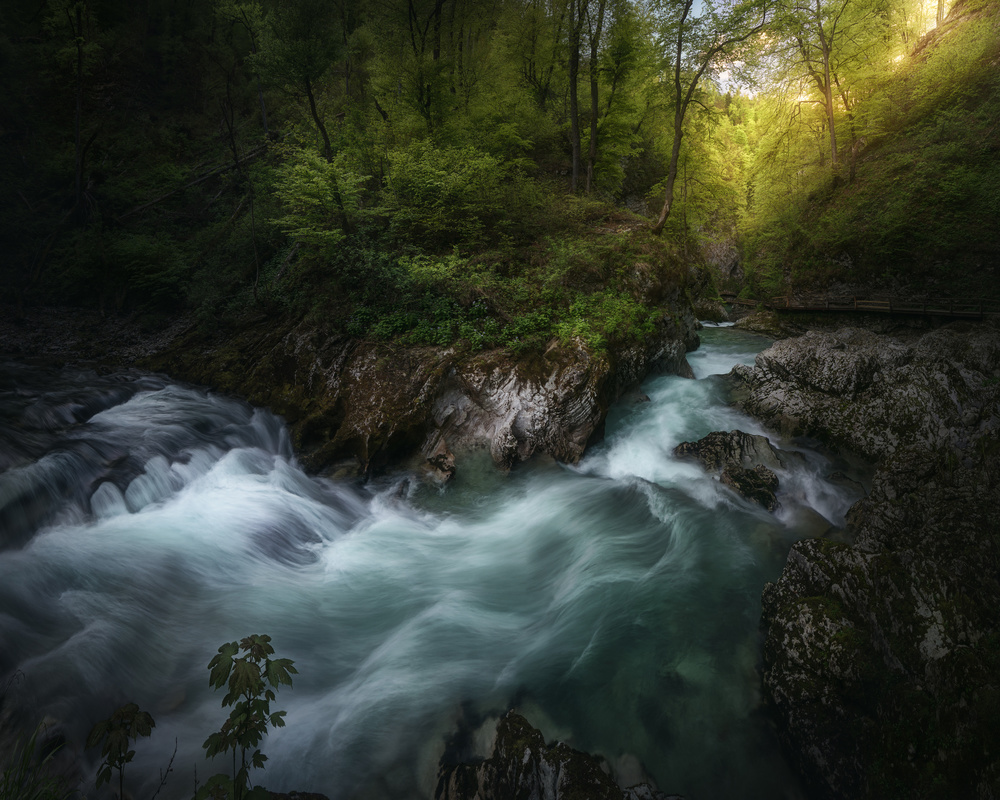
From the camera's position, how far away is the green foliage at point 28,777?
8.06 ft

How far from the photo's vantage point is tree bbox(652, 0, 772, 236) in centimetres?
1159

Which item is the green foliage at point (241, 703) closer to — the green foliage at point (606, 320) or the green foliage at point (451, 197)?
the green foliage at point (606, 320)

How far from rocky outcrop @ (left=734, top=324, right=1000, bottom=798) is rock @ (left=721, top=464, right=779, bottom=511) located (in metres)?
1.08

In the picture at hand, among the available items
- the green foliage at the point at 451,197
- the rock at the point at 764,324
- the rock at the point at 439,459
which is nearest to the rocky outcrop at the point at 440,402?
the rock at the point at 439,459

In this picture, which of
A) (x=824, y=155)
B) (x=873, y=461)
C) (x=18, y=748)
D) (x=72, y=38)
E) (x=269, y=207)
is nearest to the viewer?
(x=18, y=748)

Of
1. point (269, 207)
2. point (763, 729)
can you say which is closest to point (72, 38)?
point (269, 207)

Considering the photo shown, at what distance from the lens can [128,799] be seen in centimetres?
334

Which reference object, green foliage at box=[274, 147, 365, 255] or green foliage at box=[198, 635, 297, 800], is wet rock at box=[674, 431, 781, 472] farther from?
green foliage at box=[274, 147, 365, 255]

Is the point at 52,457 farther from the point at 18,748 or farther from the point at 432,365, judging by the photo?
the point at 432,365

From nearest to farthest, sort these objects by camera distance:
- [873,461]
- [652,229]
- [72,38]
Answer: [873,461], [652,229], [72,38]

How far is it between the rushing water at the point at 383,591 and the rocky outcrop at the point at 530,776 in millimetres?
314

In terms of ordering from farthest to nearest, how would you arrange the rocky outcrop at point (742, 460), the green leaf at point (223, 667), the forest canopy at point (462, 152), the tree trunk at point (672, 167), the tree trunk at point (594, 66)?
the tree trunk at point (594, 66)
the tree trunk at point (672, 167)
the forest canopy at point (462, 152)
the rocky outcrop at point (742, 460)
the green leaf at point (223, 667)

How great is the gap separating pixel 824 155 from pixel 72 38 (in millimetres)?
31546

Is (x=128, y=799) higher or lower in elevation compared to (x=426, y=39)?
lower
